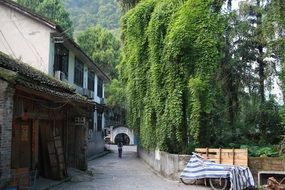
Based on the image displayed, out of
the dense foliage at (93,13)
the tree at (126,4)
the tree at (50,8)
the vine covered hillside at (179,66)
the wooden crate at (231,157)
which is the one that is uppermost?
the dense foliage at (93,13)

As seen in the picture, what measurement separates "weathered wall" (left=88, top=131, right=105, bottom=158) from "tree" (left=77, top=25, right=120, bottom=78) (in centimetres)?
1729

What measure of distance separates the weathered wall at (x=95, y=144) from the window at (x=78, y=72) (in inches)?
196

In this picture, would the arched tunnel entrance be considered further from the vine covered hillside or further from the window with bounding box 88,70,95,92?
the vine covered hillside

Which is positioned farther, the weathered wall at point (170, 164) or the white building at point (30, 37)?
the white building at point (30, 37)

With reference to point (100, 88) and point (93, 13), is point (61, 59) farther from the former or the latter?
point (93, 13)

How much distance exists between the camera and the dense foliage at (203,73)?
19969 millimetres

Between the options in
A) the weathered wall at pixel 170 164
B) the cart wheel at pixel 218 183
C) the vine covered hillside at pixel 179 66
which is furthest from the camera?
the vine covered hillside at pixel 179 66

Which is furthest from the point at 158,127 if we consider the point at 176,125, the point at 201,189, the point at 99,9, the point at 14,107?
the point at 99,9

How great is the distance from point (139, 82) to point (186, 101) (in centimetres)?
447

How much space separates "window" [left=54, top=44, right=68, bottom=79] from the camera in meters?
25.2

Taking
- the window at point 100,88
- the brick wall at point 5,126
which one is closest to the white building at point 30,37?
the brick wall at point 5,126

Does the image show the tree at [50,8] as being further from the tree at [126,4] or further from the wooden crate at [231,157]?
the wooden crate at [231,157]

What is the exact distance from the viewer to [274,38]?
63.4 ft

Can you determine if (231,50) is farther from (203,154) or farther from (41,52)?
(41,52)
